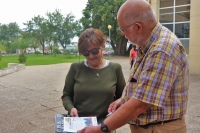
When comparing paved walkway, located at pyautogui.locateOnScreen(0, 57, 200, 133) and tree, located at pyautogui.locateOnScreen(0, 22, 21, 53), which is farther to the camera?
tree, located at pyautogui.locateOnScreen(0, 22, 21, 53)

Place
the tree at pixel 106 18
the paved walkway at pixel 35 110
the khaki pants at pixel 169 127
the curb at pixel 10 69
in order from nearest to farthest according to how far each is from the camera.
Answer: the khaki pants at pixel 169 127, the paved walkway at pixel 35 110, the curb at pixel 10 69, the tree at pixel 106 18

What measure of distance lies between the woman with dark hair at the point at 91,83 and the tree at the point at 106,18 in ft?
95.8

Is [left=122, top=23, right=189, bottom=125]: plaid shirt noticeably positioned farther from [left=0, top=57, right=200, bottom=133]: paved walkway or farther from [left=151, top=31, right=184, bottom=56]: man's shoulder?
[left=0, top=57, right=200, bottom=133]: paved walkway

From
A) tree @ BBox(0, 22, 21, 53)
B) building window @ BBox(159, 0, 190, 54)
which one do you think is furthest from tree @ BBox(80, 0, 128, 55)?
tree @ BBox(0, 22, 21, 53)

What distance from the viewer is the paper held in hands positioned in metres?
1.88

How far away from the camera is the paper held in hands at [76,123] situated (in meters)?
1.88

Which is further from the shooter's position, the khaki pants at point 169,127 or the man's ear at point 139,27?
the khaki pants at point 169,127

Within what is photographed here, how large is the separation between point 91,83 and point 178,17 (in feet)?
41.9

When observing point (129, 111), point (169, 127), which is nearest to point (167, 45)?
point (129, 111)

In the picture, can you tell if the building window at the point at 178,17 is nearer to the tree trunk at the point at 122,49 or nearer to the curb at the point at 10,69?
the curb at the point at 10,69

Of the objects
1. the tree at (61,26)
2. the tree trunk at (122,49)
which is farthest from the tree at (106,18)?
the tree at (61,26)

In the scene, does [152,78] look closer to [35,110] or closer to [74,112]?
[74,112]

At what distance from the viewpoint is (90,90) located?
224 centimetres

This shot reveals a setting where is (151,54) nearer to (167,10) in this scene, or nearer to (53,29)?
(167,10)
